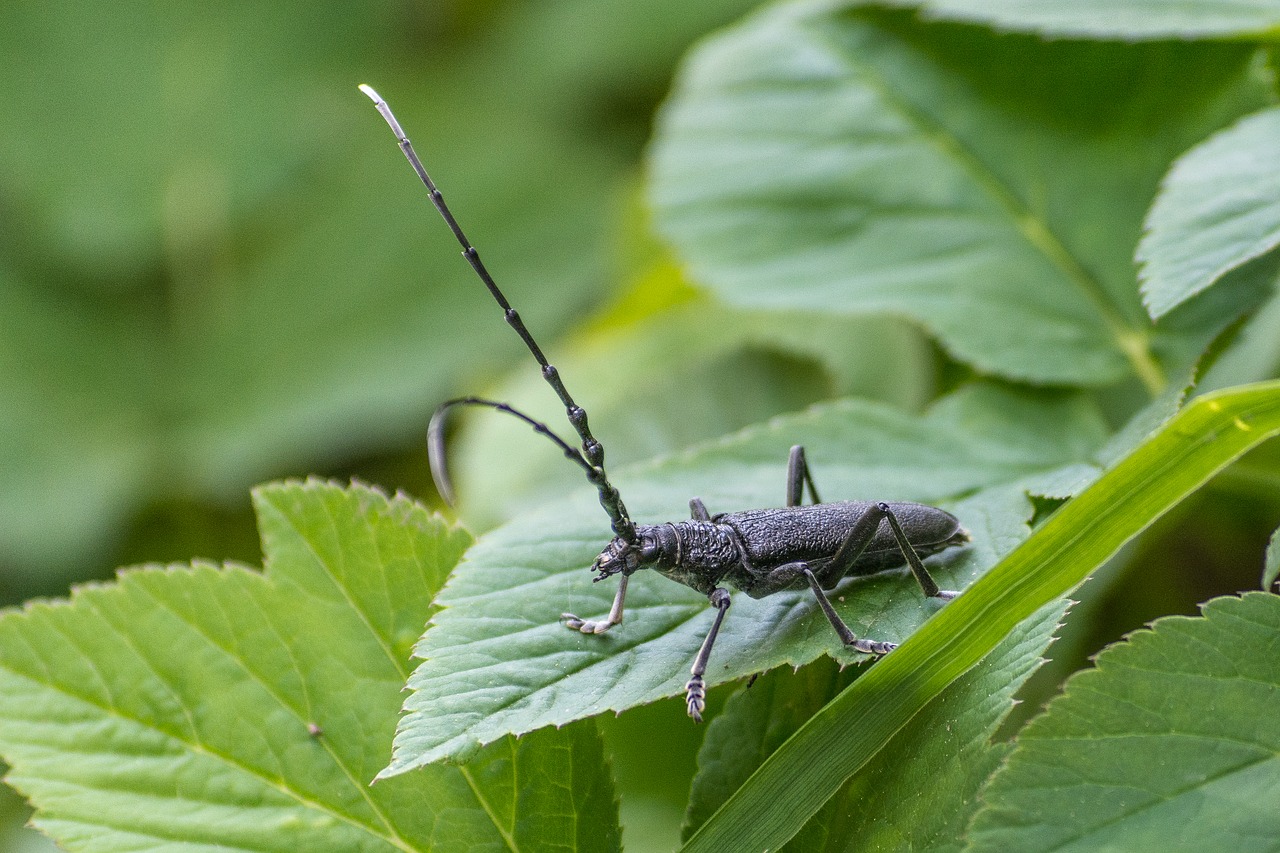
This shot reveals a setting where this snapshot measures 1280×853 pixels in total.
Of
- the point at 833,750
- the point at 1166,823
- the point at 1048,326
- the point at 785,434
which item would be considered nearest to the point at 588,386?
the point at 785,434

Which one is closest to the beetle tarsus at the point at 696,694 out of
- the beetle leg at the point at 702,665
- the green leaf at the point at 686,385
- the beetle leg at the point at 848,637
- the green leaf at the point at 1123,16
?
the beetle leg at the point at 702,665

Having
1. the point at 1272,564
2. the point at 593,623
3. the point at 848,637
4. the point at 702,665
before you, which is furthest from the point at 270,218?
the point at 1272,564

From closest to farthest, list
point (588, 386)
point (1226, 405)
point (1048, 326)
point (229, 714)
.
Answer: point (1226, 405)
point (229, 714)
point (1048, 326)
point (588, 386)

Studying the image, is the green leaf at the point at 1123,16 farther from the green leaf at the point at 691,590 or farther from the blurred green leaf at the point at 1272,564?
the blurred green leaf at the point at 1272,564

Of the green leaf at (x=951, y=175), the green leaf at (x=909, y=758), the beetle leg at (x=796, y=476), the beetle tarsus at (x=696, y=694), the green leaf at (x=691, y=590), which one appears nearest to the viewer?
the green leaf at (x=909, y=758)

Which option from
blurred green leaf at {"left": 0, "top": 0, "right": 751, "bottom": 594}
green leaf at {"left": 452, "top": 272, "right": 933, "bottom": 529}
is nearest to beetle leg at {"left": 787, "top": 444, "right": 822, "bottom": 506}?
green leaf at {"left": 452, "top": 272, "right": 933, "bottom": 529}

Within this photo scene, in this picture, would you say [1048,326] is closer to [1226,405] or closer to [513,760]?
[1226,405]
